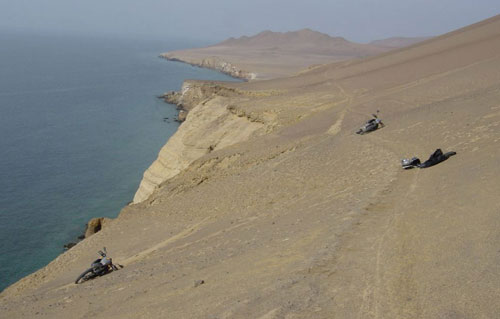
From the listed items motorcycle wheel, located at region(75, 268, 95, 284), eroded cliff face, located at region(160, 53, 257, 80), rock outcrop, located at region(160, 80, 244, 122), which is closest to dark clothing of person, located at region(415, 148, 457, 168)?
motorcycle wheel, located at region(75, 268, 95, 284)

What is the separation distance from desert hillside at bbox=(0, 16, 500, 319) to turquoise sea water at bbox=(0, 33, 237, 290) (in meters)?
7.42

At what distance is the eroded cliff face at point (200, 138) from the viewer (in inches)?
1145

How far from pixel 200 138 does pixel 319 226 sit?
19145 millimetres

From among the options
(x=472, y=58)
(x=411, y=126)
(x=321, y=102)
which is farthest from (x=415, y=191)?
(x=472, y=58)

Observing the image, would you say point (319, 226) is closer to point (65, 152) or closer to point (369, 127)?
point (369, 127)

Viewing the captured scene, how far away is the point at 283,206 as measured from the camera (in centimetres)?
1544

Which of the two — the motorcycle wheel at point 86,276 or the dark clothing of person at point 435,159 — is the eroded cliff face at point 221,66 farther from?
the motorcycle wheel at point 86,276

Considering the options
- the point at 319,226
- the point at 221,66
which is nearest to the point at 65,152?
the point at 319,226

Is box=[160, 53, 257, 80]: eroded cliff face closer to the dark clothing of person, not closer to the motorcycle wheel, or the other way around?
the dark clothing of person

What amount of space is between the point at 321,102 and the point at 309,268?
21.6 meters

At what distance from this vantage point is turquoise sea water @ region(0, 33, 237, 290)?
28.2 metres

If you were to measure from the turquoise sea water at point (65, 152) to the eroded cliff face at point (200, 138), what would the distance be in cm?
434

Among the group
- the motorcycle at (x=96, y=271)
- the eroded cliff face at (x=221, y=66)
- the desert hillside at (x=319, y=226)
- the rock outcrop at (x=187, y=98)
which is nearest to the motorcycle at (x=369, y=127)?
the desert hillside at (x=319, y=226)

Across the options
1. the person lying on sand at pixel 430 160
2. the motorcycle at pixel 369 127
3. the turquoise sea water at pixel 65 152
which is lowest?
the turquoise sea water at pixel 65 152
